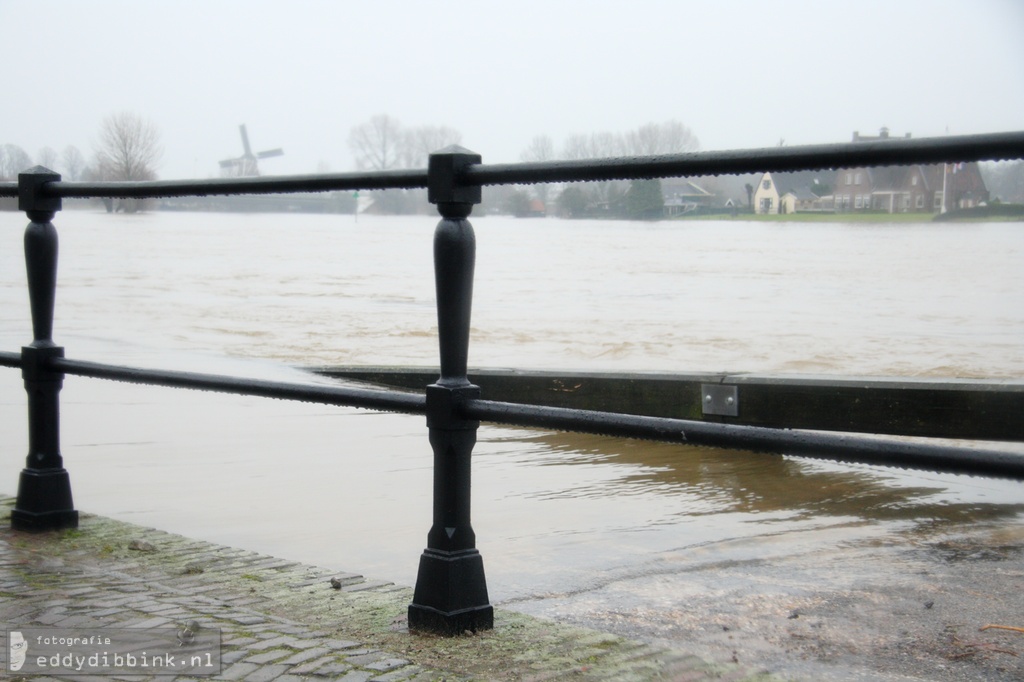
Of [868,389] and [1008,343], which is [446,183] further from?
[1008,343]

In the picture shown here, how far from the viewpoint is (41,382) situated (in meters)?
3.61

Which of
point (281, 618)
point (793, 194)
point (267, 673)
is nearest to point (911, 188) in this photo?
point (793, 194)

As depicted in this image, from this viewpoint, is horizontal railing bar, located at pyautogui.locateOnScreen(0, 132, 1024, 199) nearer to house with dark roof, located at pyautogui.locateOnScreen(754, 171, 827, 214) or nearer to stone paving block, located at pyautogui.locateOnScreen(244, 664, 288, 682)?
stone paving block, located at pyautogui.locateOnScreen(244, 664, 288, 682)

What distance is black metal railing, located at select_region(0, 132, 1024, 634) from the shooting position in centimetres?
196

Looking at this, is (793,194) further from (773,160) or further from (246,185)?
(773,160)

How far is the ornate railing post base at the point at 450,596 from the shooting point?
257 centimetres

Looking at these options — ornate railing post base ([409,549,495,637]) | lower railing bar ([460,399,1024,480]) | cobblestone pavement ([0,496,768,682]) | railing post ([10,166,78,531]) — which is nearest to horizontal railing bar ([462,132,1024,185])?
lower railing bar ([460,399,1024,480])

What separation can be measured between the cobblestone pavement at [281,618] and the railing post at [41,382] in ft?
0.54

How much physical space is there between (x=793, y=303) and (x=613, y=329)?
375 inches

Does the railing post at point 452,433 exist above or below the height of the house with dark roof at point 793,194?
below

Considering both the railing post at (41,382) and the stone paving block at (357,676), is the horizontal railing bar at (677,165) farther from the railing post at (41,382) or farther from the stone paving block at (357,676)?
the stone paving block at (357,676)

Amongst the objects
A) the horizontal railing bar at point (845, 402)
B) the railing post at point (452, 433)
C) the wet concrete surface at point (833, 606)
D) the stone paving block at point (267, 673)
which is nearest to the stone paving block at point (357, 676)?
the stone paving block at point (267, 673)

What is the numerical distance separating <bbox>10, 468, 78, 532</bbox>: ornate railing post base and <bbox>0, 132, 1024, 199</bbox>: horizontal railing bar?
97 centimetres

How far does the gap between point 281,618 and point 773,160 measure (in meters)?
1.50
